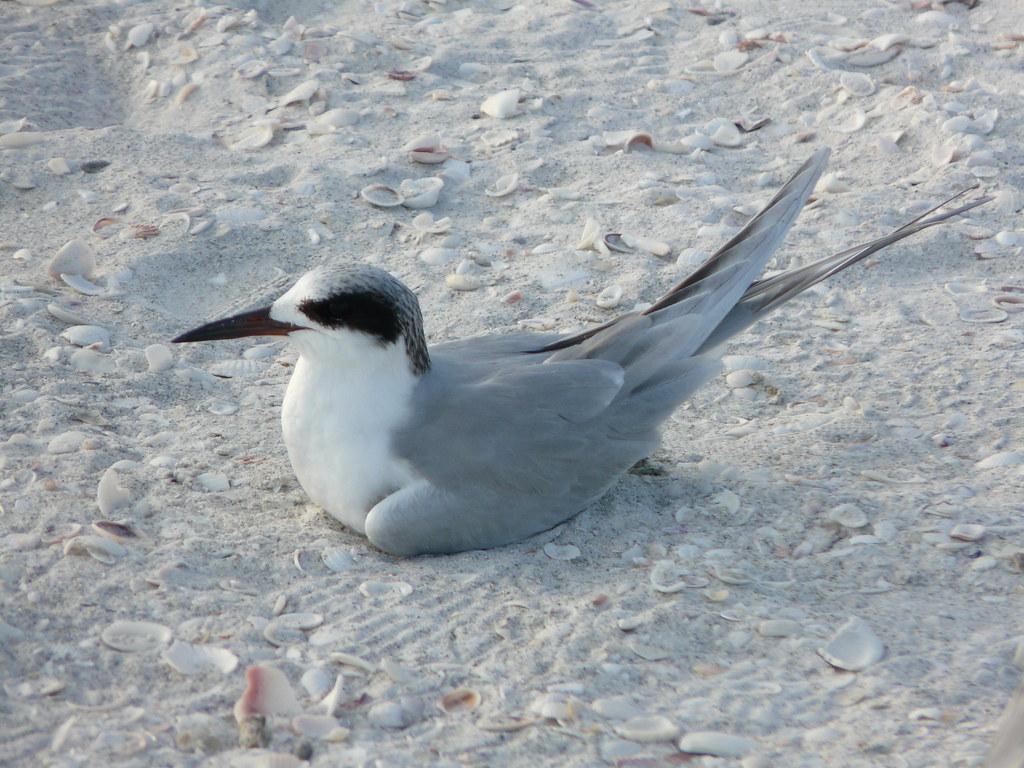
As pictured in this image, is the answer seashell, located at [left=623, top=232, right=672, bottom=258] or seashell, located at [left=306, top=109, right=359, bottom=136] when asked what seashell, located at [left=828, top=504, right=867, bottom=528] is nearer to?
seashell, located at [left=623, top=232, right=672, bottom=258]

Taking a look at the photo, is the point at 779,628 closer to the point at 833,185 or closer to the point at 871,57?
the point at 833,185

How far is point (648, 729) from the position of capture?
8.77ft

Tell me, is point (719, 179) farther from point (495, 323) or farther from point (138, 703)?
point (138, 703)

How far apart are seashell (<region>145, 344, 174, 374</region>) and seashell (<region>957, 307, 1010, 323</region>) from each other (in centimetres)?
264

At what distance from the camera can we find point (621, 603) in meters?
3.12

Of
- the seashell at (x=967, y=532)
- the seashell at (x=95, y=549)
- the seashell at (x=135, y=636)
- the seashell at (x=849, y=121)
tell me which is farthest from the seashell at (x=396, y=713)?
the seashell at (x=849, y=121)

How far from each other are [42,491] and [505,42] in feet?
11.8

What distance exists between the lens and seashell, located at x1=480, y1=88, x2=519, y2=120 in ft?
18.7

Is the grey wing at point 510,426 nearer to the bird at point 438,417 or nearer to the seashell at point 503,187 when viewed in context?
the bird at point 438,417

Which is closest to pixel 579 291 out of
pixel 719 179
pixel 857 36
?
pixel 719 179

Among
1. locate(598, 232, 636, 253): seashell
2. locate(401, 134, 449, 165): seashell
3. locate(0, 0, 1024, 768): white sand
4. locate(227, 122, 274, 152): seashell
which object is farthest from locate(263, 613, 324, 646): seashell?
locate(227, 122, 274, 152): seashell

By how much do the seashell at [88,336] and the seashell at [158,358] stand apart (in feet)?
0.47

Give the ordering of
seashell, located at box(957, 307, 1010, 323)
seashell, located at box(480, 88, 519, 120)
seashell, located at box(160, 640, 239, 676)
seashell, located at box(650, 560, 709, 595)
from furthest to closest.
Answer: seashell, located at box(480, 88, 519, 120) → seashell, located at box(957, 307, 1010, 323) → seashell, located at box(650, 560, 709, 595) → seashell, located at box(160, 640, 239, 676)

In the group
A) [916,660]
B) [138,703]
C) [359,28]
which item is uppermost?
[359,28]
